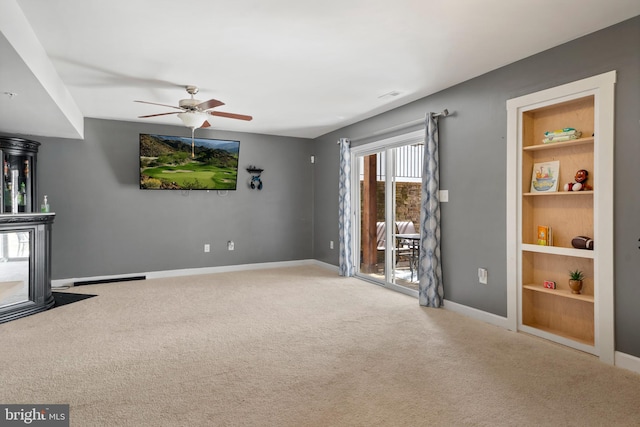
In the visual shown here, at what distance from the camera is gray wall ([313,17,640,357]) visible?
2.62 m

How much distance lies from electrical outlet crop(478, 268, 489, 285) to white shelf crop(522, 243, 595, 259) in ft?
1.61

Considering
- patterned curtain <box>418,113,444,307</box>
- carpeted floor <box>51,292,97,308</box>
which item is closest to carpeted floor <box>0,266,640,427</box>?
patterned curtain <box>418,113,444,307</box>

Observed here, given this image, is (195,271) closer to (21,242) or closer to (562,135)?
(21,242)

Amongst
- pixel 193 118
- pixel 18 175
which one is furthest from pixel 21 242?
pixel 193 118

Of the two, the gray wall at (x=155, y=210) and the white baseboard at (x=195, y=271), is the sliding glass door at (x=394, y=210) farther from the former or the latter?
the gray wall at (x=155, y=210)

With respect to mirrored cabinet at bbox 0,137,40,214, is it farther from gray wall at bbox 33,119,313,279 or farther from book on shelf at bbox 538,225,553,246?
book on shelf at bbox 538,225,553,246

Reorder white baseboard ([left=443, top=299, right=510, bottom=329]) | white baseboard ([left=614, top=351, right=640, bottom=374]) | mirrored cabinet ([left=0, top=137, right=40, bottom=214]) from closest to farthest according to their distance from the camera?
white baseboard ([left=614, top=351, right=640, bottom=374]) < white baseboard ([left=443, top=299, right=510, bottom=329]) < mirrored cabinet ([left=0, top=137, right=40, bottom=214])

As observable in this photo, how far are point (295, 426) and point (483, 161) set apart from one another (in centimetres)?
309

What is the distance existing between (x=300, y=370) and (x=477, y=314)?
216 centimetres

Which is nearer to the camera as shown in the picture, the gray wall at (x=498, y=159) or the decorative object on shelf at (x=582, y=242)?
the gray wall at (x=498, y=159)

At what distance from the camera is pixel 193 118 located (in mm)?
4109

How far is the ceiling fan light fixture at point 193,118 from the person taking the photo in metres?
4.06

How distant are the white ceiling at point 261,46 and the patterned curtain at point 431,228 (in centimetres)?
60

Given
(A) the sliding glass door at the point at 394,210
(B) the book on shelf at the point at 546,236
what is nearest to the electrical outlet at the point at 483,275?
(B) the book on shelf at the point at 546,236
